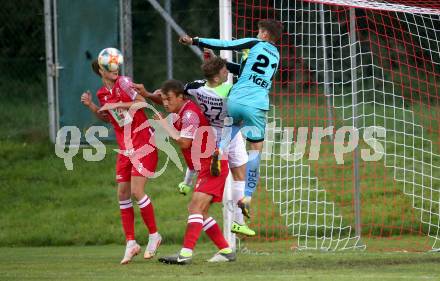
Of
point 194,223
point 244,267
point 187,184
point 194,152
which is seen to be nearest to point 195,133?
point 194,152

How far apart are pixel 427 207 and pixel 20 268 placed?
23.1ft

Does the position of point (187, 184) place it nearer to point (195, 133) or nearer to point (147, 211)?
point (147, 211)

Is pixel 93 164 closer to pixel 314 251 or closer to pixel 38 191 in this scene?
pixel 38 191

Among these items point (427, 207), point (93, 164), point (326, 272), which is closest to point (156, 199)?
point (93, 164)

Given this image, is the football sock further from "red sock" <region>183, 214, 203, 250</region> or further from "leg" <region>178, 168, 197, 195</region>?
"red sock" <region>183, 214, 203, 250</region>

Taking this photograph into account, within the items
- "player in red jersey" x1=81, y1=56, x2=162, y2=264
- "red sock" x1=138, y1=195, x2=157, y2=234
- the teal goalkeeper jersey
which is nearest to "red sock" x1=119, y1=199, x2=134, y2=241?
"player in red jersey" x1=81, y1=56, x2=162, y2=264

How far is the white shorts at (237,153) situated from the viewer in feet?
38.3

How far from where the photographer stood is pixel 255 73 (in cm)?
1152

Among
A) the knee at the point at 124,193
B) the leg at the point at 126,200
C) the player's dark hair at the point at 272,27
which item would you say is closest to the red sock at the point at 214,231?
the leg at the point at 126,200

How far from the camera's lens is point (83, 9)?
60.4 feet

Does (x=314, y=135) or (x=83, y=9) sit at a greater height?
(x=83, y=9)

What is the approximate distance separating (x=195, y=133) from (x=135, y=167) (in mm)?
875

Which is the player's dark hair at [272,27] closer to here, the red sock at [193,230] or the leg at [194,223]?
the leg at [194,223]

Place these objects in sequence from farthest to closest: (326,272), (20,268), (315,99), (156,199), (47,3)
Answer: (47,3) → (156,199) → (315,99) → (20,268) → (326,272)
